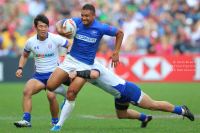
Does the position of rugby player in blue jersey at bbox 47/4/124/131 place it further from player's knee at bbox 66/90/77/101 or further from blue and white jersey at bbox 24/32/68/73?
blue and white jersey at bbox 24/32/68/73

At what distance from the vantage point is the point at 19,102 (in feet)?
42.3

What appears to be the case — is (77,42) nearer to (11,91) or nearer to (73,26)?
(73,26)

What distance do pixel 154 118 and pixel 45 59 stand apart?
121 inches

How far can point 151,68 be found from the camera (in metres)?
19.6

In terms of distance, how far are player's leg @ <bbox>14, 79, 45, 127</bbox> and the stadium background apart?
4452mm

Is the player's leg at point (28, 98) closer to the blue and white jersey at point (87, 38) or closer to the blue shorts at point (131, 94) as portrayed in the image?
the blue and white jersey at point (87, 38)

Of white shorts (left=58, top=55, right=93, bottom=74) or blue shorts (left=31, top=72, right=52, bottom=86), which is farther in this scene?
blue shorts (left=31, top=72, right=52, bottom=86)

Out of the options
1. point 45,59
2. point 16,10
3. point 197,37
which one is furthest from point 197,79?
point 45,59

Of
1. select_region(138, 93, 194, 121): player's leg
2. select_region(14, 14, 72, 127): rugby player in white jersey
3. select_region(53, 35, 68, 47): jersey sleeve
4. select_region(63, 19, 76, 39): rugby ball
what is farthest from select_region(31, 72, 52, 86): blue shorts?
select_region(138, 93, 194, 121): player's leg

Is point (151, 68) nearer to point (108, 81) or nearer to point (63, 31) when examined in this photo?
point (108, 81)

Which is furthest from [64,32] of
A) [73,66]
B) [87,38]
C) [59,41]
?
[59,41]

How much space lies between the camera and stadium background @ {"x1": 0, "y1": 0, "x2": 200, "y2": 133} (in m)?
16.1

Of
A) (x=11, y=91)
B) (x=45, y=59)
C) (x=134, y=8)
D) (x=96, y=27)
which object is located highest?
(x=134, y=8)

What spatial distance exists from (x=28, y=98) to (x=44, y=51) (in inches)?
44.0
